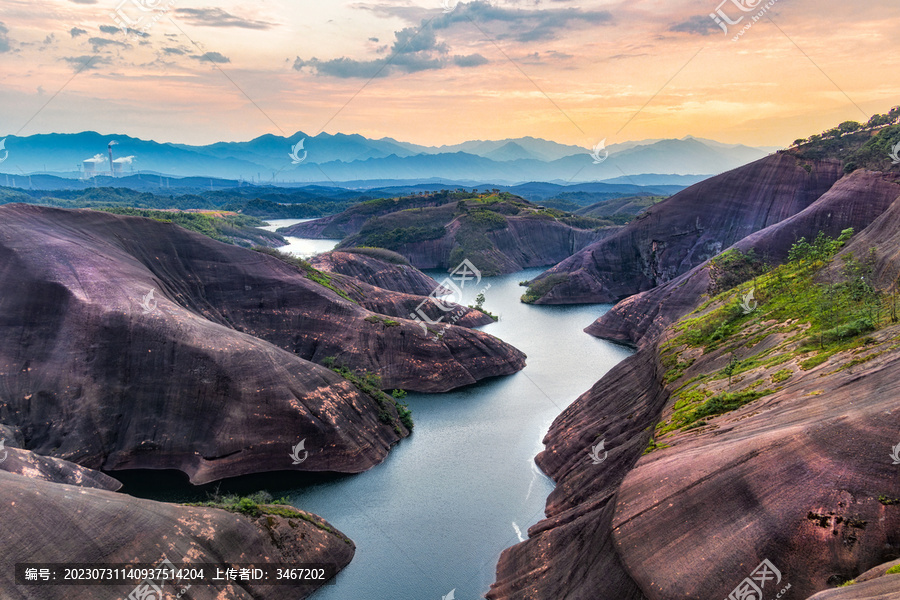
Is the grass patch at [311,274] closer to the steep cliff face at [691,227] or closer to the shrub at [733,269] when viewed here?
the shrub at [733,269]

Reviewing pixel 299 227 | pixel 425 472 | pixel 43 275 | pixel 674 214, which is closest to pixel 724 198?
pixel 674 214

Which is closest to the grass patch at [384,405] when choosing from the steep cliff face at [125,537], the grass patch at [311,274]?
the grass patch at [311,274]

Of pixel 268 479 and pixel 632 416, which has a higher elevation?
pixel 632 416

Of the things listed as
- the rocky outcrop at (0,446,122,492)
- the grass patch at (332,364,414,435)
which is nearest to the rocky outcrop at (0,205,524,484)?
the grass patch at (332,364,414,435)

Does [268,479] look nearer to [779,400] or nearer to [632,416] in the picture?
[632,416]

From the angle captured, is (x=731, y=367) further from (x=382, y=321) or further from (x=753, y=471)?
(x=382, y=321)

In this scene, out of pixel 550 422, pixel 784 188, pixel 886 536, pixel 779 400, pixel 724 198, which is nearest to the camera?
pixel 886 536

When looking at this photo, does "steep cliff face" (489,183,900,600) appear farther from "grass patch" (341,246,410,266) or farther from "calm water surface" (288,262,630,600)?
"grass patch" (341,246,410,266)

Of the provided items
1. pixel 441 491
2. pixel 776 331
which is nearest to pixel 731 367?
pixel 776 331
